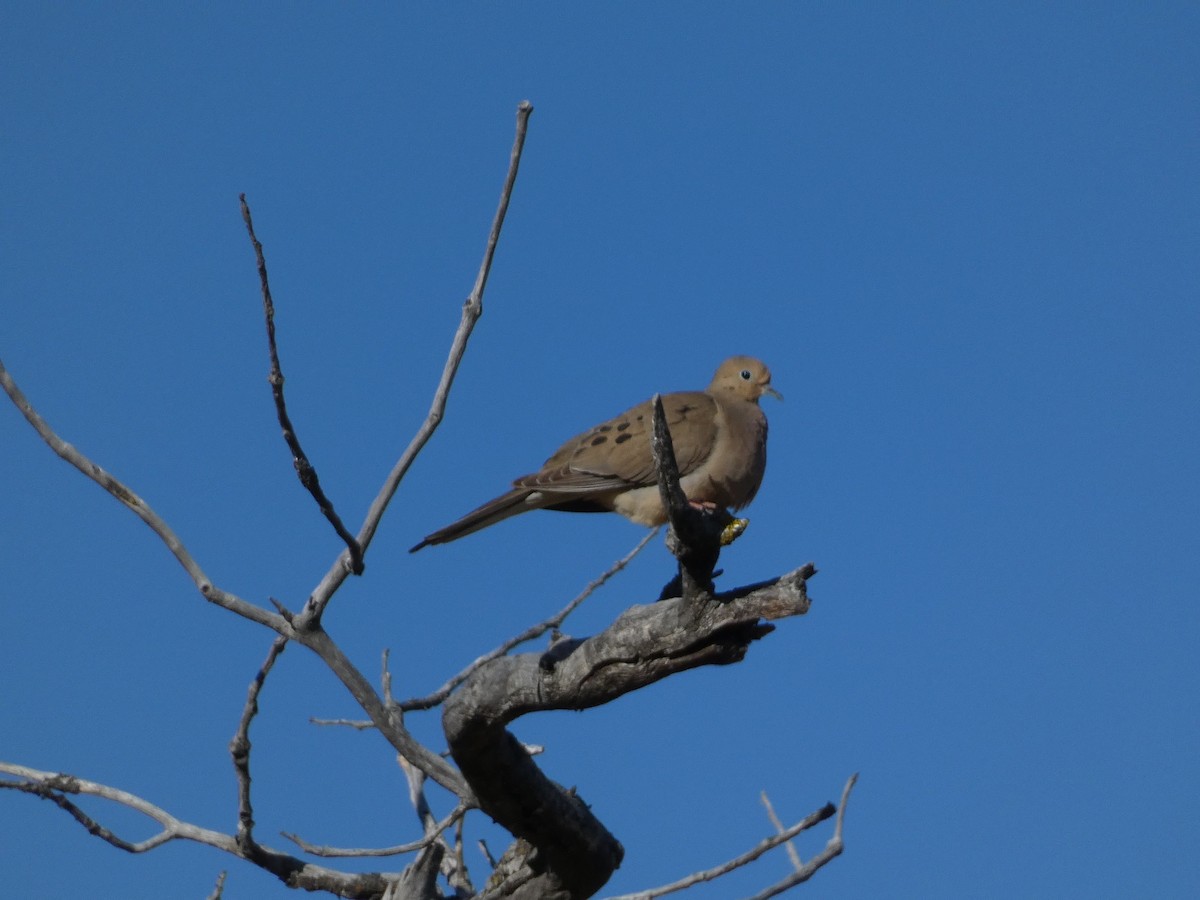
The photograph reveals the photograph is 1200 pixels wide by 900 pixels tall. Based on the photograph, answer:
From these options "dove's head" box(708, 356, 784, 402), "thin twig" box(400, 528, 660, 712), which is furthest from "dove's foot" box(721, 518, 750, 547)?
"dove's head" box(708, 356, 784, 402)

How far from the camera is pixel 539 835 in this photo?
370cm

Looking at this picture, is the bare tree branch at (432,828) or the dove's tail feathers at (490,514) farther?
the dove's tail feathers at (490,514)

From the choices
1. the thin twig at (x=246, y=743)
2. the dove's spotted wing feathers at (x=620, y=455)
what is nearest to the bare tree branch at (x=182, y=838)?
the thin twig at (x=246, y=743)

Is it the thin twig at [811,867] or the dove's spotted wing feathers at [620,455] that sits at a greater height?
the dove's spotted wing feathers at [620,455]

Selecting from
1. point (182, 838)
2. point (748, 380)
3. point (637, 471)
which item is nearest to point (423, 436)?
point (182, 838)

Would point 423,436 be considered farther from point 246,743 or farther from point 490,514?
point 490,514

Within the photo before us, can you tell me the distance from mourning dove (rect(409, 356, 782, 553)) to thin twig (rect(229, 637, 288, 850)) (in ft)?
5.84

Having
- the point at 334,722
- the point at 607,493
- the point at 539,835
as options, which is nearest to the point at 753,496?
the point at 607,493

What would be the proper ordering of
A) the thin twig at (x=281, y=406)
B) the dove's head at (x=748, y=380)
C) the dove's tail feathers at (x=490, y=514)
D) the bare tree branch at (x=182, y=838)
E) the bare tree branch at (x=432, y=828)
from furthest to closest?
the dove's head at (x=748, y=380)
the dove's tail feathers at (x=490, y=514)
the bare tree branch at (x=432, y=828)
the bare tree branch at (x=182, y=838)
the thin twig at (x=281, y=406)

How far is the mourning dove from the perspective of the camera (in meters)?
5.58

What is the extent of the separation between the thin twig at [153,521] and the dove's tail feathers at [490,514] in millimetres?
1764

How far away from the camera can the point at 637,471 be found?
566 centimetres

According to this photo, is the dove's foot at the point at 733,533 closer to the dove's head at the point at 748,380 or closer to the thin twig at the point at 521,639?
the thin twig at the point at 521,639

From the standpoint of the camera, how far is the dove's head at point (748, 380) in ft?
Answer: 22.5
